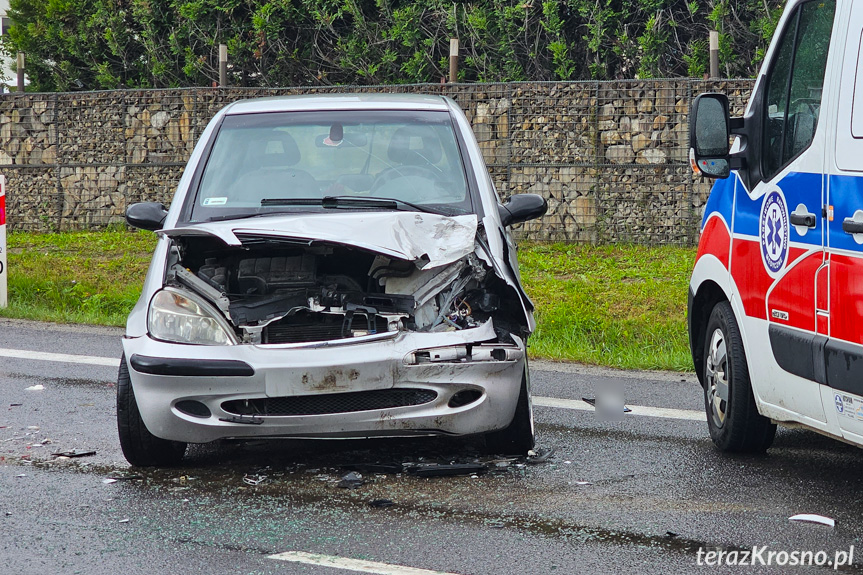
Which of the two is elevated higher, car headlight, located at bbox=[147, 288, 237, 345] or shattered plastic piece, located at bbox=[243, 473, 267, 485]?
car headlight, located at bbox=[147, 288, 237, 345]

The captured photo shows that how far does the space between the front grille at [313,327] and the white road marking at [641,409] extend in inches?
75.3

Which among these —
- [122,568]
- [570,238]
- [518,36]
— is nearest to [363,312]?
[122,568]

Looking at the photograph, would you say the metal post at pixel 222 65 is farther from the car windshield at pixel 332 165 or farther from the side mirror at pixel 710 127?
the side mirror at pixel 710 127

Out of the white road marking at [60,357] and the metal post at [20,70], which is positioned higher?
the metal post at [20,70]

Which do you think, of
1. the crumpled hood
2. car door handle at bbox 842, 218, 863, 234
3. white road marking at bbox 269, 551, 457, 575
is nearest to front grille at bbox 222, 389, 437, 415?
the crumpled hood

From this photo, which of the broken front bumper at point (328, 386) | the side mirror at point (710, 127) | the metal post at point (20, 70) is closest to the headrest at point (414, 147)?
the broken front bumper at point (328, 386)

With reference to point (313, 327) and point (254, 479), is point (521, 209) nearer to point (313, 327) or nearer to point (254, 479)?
point (313, 327)

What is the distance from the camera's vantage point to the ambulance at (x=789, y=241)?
13.7ft

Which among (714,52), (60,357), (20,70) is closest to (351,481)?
(60,357)

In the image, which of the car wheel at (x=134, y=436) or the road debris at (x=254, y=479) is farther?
the car wheel at (x=134, y=436)

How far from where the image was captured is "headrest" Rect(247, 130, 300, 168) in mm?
5953

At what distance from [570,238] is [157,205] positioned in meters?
8.66

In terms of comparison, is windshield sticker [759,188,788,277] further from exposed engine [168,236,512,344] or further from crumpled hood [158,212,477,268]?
crumpled hood [158,212,477,268]

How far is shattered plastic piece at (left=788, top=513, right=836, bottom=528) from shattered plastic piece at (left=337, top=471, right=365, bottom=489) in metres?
1.77
